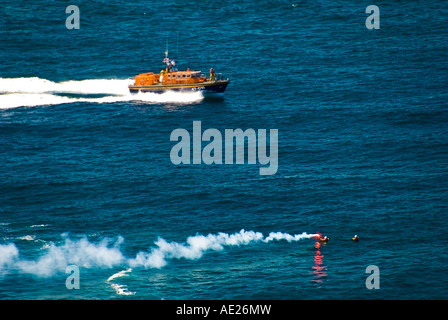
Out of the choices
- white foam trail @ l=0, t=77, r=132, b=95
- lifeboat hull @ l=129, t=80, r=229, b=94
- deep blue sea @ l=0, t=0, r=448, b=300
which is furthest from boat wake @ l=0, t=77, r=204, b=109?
lifeboat hull @ l=129, t=80, r=229, b=94

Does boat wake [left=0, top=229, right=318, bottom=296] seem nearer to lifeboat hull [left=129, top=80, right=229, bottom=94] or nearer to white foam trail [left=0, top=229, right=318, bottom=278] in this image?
white foam trail [left=0, top=229, right=318, bottom=278]

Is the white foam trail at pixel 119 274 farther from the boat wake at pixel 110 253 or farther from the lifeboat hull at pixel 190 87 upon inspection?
the lifeboat hull at pixel 190 87

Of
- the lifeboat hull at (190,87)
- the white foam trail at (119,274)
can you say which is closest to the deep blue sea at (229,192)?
the white foam trail at (119,274)

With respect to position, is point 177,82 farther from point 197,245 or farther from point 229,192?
point 197,245

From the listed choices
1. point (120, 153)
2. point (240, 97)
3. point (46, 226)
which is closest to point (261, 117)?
point (240, 97)

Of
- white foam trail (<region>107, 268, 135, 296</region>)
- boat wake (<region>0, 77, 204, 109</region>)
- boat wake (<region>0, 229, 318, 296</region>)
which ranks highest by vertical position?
boat wake (<region>0, 77, 204, 109</region>)
